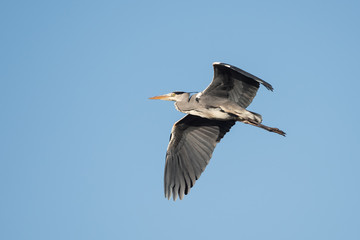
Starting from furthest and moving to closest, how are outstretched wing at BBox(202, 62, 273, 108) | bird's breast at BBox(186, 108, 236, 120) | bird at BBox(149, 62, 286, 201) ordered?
bird's breast at BBox(186, 108, 236, 120), bird at BBox(149, 62, 286, 201), outstretched wing at BBox(202, 62, 273, 108)

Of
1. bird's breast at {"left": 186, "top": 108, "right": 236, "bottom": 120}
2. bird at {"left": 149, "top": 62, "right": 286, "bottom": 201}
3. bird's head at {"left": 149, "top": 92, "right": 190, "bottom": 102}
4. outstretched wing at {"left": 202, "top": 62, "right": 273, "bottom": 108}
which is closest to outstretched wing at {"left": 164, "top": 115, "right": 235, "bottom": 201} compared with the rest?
bird at {"left": 149, "top": 62, "right": 286, "bottom": 201}

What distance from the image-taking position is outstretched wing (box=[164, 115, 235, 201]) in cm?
1036

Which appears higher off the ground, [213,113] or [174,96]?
[174,96]

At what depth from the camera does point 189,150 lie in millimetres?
10641

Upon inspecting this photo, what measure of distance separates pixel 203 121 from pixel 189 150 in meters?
0.68

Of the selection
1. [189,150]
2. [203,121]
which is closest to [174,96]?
[203,121]

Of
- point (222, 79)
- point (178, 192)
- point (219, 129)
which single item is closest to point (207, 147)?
point (219, 129)

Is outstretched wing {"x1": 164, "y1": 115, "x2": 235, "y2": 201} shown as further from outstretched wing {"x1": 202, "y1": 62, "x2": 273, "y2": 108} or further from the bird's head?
outstretched wing {"x1": 202, "y1": 62, "x2": 273, "y2": 108}

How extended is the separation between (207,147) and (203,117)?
0.67m

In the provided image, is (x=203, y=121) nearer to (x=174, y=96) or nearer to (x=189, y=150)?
(x=189, y=150)

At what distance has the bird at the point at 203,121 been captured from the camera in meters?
9.54

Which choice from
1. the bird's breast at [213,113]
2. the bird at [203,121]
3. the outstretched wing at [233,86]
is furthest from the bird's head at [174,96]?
the outstretched wing at [233,86]

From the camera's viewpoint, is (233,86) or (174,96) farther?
(174,96)

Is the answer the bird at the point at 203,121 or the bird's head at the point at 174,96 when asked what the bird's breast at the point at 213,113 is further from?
the bird's head at the point at 174,96
